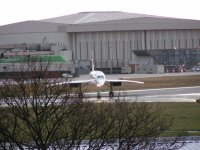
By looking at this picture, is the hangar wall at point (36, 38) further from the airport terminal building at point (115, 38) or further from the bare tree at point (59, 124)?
the bare tree at point (59, 124)

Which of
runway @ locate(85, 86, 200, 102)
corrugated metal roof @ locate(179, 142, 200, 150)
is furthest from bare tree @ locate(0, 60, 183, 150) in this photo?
runway @ locate(85, 86, 200, 102)

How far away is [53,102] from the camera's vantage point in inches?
917

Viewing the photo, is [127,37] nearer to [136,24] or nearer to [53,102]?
[136,24]

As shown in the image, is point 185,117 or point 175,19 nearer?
point 185,117

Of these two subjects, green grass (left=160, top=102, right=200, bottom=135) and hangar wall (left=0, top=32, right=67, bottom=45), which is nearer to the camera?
green grass (left=160, top=102, right=200, bottom=135)

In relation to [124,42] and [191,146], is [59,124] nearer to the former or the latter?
[191,146]

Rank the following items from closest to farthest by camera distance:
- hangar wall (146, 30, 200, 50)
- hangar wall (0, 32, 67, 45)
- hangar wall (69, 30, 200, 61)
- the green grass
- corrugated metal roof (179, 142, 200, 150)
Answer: corrugated metal roof (179, 142, 200, 150), the green grass, hangar wall (69, 30, 200, 61), hangar wall (146, 30, 200, 50), hangar wall (0, 32, 67, 45)

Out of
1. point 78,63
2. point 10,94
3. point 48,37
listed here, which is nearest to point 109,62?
point 78,63

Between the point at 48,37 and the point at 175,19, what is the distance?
3654 centimetres

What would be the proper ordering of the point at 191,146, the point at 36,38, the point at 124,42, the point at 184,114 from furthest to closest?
1. the point at 36,38
2. the point at 124,42
3. the point at 184,114
4. the point at 191,146

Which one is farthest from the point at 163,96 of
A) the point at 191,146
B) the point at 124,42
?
the point at 124,42

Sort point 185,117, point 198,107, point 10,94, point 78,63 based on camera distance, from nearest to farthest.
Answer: point 10,94, point 185,117, point 198,107, point 78,63

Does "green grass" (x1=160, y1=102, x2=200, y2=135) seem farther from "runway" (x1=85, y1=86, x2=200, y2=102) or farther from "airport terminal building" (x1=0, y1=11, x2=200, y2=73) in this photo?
"airport terminal building" (x1=0, y1=11, x2=200, y2=73)

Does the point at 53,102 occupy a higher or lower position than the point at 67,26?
higher
